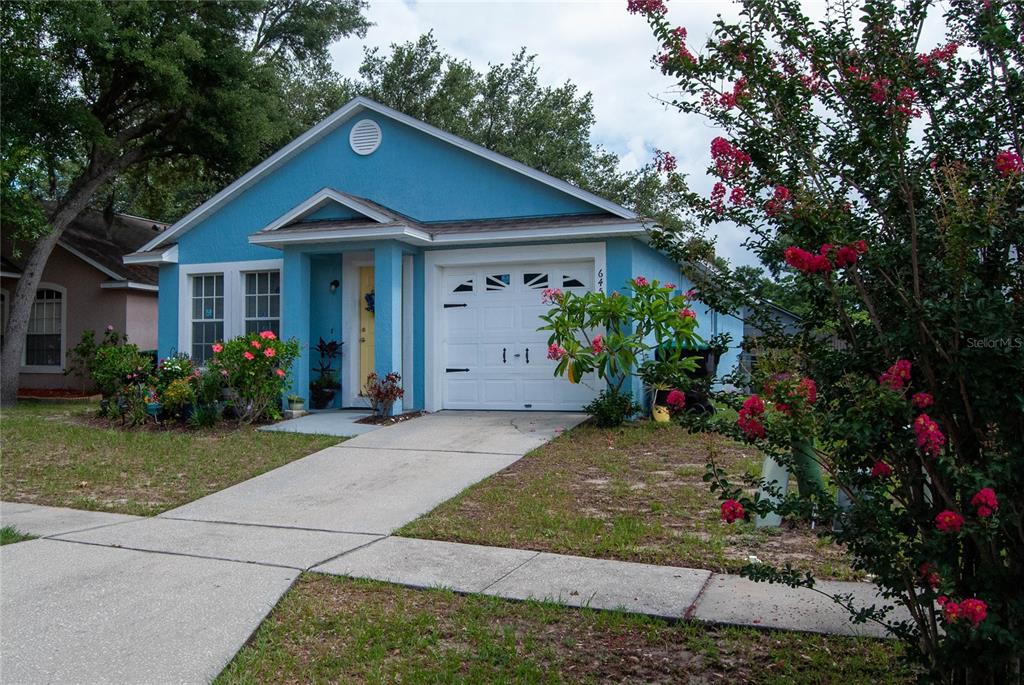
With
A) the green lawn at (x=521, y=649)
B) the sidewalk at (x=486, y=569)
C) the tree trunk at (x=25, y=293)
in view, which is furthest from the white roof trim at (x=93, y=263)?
the green lawn at (x=521, y=649)

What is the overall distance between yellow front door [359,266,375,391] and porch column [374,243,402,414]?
1148mm

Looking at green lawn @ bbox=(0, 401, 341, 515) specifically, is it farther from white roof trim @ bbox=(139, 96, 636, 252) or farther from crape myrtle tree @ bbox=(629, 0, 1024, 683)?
crape myrtle tree @ bbox=(629, 0, 1024, 683)

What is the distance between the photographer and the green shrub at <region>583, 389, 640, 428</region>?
1076 centimetres

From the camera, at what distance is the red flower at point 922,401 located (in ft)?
8.85

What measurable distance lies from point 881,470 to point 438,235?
10214 mm

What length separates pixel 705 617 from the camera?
4.36m

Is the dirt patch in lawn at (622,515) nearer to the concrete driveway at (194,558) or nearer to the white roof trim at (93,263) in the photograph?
the concrete driveway at (194,558)

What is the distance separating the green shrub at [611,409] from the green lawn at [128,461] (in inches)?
137

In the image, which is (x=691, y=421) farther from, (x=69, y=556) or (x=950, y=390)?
(x=69, y=556)

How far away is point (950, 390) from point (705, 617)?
81.4 inches

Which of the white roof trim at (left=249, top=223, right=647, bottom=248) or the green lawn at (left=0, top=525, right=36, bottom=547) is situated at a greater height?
the white roof trim at (left=249, top=223, right=647, bottom=248)

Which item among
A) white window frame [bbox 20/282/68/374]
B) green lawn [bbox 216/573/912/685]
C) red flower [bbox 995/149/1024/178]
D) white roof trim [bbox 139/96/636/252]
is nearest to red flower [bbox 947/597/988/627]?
green lawn [bbox 216/573/912/685]

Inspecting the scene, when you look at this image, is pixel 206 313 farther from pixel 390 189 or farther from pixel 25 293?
pixel 25 293

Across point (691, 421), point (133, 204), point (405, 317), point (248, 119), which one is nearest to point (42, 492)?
point (405, 317)
